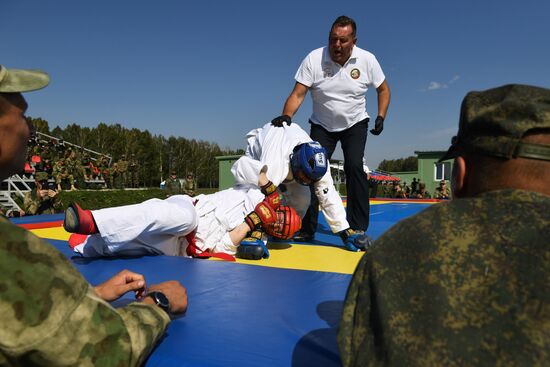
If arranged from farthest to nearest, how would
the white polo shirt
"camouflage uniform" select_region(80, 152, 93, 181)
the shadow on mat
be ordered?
"camouflage uniform" select_region(80, 152, 93, 181) < the white polo shirt < the shadow on mat

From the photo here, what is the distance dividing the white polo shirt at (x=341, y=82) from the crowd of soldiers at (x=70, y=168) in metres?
12.9

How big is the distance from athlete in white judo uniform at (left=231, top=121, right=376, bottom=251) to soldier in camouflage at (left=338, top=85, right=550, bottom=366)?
6.88 feet

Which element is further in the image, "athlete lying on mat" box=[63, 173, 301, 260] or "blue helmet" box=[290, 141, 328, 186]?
"blue helmet" box=[290, 141, 328, 186]

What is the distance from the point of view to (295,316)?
1.50m

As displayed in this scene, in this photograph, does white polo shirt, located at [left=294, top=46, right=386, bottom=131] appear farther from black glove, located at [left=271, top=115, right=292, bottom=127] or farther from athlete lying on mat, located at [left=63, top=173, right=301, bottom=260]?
athlete lying on mat, located at [left=63, top=173, right=301, bottom=260]

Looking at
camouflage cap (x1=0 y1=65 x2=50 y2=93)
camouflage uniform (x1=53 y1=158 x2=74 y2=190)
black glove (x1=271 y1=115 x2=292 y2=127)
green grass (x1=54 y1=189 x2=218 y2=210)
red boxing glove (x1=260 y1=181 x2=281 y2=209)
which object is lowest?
green grass (x1=54 y1=189 x2=218 y2=210)

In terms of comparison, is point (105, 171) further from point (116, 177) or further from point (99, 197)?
point (99, 197)

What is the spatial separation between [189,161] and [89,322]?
123 ft

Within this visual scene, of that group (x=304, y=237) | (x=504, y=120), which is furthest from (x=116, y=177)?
(x=504, y=120)

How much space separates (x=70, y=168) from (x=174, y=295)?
643 inches

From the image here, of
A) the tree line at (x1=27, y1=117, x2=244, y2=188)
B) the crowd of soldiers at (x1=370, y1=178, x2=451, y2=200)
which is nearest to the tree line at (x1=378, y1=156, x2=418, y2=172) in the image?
the tree line at (x1=27, y1=117, x2=244, y2=188)

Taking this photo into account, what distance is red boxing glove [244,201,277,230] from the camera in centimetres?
281

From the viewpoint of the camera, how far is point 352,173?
3.54 metres

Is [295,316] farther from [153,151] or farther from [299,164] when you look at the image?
[153,151]
